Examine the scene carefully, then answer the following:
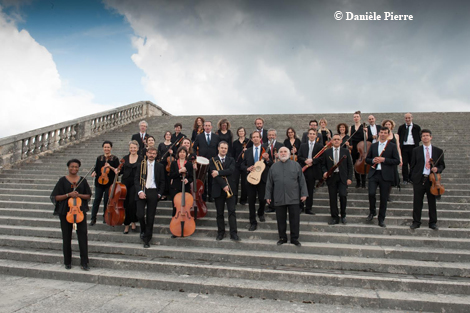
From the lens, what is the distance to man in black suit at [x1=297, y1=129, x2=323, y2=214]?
246 inches

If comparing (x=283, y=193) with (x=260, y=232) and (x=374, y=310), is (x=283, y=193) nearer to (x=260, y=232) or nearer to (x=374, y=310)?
(x=260, y=232)

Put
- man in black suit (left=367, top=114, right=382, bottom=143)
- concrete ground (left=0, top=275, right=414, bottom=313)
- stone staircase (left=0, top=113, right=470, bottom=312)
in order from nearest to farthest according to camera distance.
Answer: concrete ground (left=0, top=275, right=414, bottom=313), stone staircase (left=0, top=113, right=470, bottom=312), man in black suit (left=367, top=114, right=382, bottom=143)

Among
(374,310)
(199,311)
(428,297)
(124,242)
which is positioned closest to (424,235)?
(428,297)

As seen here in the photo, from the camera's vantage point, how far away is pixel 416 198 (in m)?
5.50

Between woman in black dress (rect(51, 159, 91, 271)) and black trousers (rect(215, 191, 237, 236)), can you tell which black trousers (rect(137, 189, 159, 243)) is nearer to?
woman in black dress (rect(51, 159, 91, 271))

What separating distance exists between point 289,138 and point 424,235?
3086 mm

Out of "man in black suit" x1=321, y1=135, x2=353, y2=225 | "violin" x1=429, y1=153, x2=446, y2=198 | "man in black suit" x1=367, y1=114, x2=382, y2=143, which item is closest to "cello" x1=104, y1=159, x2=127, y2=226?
"man in black suit" x1=321, y1=135, x2=353, y2=225

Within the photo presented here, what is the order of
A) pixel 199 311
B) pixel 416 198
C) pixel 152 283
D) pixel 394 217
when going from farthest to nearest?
pixel 394 217
pixel 416 198
pixel 152 283
pixel 199 311

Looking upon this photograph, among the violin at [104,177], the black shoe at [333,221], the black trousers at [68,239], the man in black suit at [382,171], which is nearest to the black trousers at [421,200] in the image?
the man in black suit at [382,171]

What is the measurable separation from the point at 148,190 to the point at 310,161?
10.3 ft

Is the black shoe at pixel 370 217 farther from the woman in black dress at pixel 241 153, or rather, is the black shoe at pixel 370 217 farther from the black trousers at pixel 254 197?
the woman in black dress at pixel 241 153

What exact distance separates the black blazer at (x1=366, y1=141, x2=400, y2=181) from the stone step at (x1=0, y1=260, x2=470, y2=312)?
228 cm

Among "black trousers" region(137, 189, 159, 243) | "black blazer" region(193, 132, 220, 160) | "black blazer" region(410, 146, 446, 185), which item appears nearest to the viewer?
"black trousers" region(137, 189, 159, 243)

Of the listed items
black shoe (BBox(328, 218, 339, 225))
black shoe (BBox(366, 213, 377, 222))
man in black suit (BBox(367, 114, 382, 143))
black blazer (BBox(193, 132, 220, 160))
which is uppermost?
man in black suit (BBox(367, 114, 382, 143))
